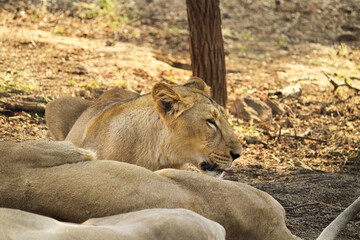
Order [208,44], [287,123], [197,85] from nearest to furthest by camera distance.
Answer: [197,85], [208,44], [287,123]

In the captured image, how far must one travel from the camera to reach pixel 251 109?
792cm

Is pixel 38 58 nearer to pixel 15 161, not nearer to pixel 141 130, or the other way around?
pixel 141 130

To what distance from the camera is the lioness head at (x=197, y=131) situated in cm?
432

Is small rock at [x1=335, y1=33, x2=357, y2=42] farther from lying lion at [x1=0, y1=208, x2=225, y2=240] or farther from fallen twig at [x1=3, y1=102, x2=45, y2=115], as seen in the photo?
lying lion at [x1=0, y1=208, x2=225, y2=240]

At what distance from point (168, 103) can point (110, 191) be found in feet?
4.84

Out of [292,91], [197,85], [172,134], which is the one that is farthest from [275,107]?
[172,134]

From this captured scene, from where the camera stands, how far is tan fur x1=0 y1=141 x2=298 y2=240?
2934mm

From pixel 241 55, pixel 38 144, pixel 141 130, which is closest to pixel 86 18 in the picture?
pixel 241 55

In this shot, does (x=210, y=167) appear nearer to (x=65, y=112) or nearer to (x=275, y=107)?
(x=65, y=112)

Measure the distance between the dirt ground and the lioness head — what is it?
0.89 metres

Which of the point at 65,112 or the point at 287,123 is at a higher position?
the point at 65,112

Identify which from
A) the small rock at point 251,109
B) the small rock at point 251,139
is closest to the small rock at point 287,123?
the small rock at point 251,109

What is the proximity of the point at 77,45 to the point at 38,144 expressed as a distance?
20.8 feet

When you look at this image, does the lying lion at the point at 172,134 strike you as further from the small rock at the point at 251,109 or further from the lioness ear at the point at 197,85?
the small rock at the point at 251,109
